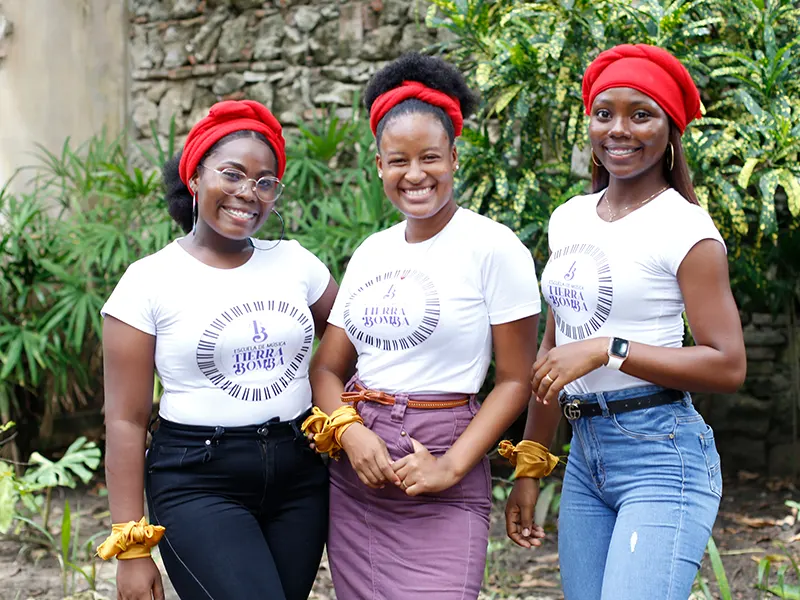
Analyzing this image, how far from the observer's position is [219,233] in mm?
2377

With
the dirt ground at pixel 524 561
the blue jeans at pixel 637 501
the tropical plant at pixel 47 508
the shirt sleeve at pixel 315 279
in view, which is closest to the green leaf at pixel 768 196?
the dirt ground at pixel 524 561

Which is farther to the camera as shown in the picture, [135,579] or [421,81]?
[421,81]

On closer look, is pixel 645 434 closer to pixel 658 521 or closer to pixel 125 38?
pixel 658 521

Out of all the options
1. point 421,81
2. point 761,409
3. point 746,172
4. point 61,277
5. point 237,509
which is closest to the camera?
point 237,509

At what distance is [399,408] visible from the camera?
2268 millimetres

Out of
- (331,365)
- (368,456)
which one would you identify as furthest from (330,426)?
(331,365)

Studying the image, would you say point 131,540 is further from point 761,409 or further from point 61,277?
point 761,409

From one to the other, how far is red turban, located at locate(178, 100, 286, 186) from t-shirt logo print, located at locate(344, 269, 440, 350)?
0.49 m

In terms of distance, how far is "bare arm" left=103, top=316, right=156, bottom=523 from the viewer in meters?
2.24

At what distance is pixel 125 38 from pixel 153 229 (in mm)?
2469

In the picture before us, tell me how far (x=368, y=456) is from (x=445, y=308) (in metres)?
0.41

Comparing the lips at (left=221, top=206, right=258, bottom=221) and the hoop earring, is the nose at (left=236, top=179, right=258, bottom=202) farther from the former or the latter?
the hoop earring

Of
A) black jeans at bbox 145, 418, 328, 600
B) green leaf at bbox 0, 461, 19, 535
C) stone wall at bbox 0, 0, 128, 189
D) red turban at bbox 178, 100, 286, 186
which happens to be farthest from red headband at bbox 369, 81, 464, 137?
stone wall at bbox 0, 0, 128, 189

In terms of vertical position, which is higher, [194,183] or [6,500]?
[194,183]
